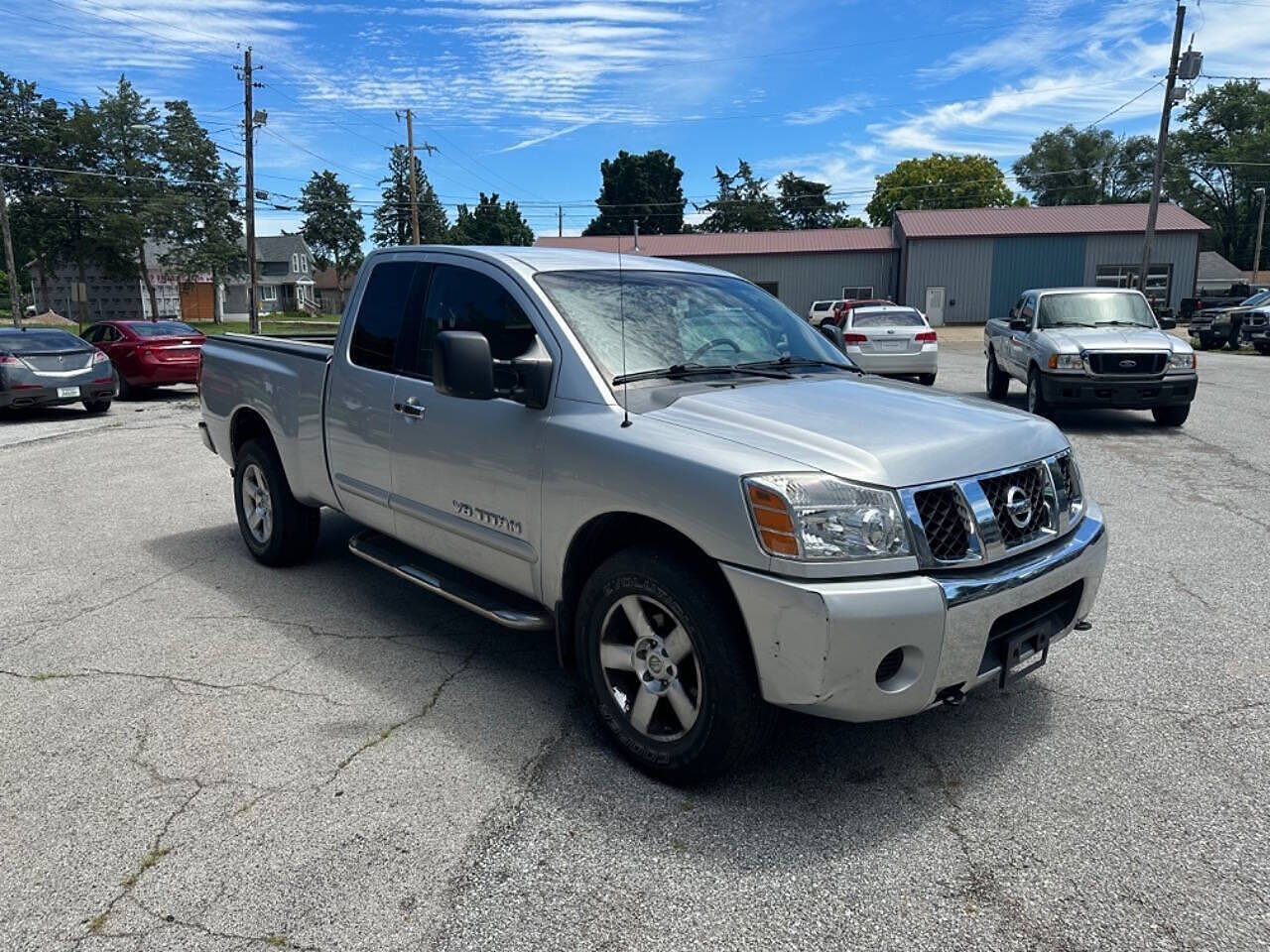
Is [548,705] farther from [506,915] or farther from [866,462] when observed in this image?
[866,462]

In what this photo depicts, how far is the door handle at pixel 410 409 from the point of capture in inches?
173

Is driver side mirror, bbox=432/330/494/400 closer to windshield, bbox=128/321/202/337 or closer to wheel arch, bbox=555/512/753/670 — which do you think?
wheel arch, bbox=555/512/753/670

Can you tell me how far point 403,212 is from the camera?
85.2 metres

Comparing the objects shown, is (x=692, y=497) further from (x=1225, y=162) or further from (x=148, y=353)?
(x=1225, y=162)

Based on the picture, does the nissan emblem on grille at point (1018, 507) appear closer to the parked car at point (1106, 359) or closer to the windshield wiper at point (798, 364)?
the windshield wiper at point (798, 364)


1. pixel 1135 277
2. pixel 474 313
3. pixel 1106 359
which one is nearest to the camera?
pixel 474 313

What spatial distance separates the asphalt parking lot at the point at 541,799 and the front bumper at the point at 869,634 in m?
0.48

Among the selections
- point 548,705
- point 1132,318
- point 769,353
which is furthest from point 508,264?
point 1132,318

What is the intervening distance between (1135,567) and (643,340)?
12.5 ft

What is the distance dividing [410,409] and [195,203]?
215ft

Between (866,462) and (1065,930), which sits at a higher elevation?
(866,462)

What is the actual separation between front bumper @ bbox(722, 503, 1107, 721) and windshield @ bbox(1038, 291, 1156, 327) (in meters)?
10.7

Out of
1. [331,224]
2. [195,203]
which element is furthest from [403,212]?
[195,203]

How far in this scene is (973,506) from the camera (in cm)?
312
